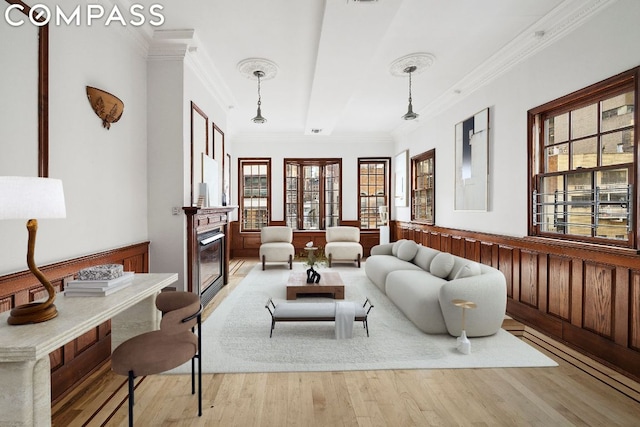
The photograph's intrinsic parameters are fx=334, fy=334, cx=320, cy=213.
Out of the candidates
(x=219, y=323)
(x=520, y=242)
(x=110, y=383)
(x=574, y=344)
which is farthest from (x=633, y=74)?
(x=110, y=383)

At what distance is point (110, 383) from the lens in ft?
8.63

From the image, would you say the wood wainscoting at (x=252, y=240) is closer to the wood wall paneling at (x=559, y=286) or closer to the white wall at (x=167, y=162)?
the white wall at (x=167, y=162)

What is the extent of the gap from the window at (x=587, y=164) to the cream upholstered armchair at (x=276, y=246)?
4.79 meters

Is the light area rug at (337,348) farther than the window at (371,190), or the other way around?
the window at (371,190)

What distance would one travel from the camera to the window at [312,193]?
9.11 m

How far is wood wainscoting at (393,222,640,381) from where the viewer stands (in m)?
2.71

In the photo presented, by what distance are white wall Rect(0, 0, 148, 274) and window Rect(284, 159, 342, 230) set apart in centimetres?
537

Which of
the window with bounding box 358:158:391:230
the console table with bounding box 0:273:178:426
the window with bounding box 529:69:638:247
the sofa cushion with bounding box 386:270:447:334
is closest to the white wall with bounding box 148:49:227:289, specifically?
the console table with bounding box 0:273:178:426

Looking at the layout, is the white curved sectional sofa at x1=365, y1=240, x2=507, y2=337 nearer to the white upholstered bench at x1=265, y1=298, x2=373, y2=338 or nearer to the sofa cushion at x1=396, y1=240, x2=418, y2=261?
the white upholstered bench at x1=265, y1=298, x2=373, y2=338

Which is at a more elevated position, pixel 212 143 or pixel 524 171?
pixel 212 143

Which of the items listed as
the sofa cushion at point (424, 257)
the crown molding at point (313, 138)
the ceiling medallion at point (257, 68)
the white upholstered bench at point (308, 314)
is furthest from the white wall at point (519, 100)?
the ceiling medallion at point (257, 68)

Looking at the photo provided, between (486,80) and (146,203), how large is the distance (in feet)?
15.7

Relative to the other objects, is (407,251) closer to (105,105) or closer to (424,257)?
(424,257)

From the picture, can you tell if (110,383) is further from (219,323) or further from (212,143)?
(212,143)
